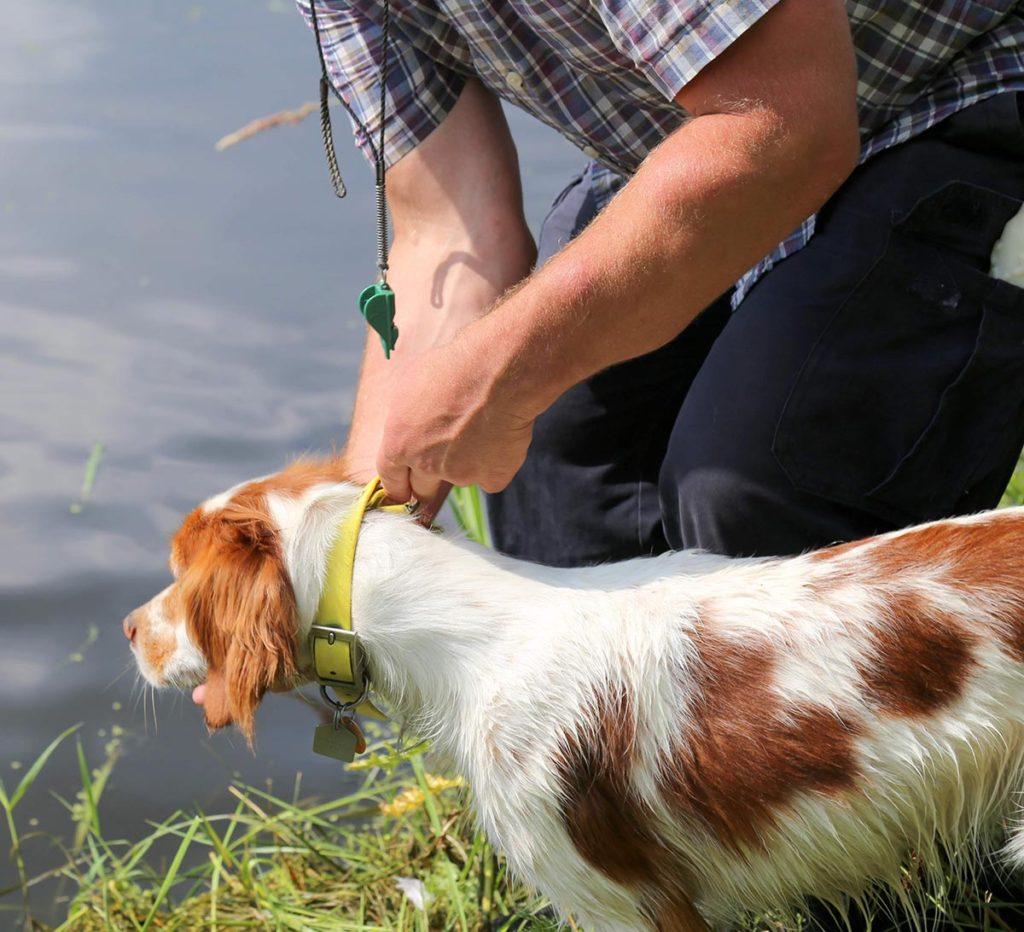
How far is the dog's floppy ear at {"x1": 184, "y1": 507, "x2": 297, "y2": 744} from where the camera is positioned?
6.93ft

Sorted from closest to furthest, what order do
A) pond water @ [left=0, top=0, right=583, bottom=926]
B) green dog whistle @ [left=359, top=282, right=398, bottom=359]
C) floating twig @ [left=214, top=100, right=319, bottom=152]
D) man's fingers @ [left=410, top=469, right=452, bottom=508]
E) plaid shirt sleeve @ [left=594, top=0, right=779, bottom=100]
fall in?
plaid shirt sleeve @ [left=594, top=0, right=779, bottom=100] → man's fingers @ [left=410, top=469, right=452, bottom=508] → green dog whistle @ [left=359, top=282, right=398, bottom=359] → pond water @ [left=0, top=0, right=583, bottom=926] → floating twig @ [left=214, top=100, right=319, bottom=152]

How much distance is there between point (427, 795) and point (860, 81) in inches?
70.0

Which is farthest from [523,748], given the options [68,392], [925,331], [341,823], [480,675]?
[68,392]

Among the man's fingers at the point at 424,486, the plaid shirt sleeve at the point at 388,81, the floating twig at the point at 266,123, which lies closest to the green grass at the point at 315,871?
the man's fingers at the point at 424,486

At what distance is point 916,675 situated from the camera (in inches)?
77.1

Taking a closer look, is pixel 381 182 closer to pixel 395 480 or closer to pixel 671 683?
pixel 395 480

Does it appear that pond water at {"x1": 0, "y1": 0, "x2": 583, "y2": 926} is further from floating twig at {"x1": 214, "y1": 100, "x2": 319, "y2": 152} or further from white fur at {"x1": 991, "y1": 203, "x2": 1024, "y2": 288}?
white fur at {"x1": 991, "y1": 203, "x2": 1024, "y2": 288}

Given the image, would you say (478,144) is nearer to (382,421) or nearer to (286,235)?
(382,421)

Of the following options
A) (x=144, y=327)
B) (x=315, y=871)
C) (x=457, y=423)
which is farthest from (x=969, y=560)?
(x=144, y=327)

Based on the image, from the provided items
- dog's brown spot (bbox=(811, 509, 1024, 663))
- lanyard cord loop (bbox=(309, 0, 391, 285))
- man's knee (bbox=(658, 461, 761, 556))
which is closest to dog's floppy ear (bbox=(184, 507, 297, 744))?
lanyard cord loop (bbox=(309, 0, 391, 285))

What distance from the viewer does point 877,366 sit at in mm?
2273

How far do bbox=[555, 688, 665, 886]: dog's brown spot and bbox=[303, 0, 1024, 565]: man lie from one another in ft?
1.45

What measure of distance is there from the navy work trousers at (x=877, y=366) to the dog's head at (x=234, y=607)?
29.2 inches

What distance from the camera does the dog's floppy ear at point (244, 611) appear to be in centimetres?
211
